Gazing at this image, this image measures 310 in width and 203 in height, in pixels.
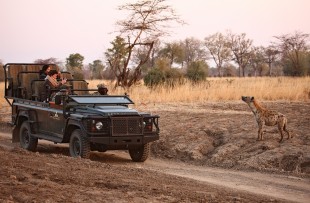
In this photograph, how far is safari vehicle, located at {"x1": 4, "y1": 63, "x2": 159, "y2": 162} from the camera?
463 inches

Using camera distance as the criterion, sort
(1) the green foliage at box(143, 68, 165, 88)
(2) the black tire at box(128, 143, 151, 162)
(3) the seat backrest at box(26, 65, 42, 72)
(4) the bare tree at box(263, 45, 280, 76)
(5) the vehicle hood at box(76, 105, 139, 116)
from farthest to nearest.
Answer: (4) the bare tree at box(263, 45, 280, 76) → (1) the green foliage at box(143, 68, 165, 88) → (3) the seat backrest at box(26, 65, 42, 72) → (2) the black tire at box(128, 143, 151, 162) → (5) the vehicle hood at box(76, 105, 139, 116)

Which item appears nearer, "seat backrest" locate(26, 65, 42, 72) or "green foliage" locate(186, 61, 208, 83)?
"seat backrest" locate(26, 65, 42, 72)

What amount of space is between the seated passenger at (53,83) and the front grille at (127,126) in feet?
7.97

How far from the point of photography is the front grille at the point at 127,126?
11.8 metres

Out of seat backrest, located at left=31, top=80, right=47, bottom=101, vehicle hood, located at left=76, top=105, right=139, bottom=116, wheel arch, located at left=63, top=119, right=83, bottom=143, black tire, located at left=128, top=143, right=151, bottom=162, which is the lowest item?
black tire, located at left=128, top=143, right=151, bottom=162

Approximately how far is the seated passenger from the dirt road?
254cm

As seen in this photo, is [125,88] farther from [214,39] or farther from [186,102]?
[214,39]

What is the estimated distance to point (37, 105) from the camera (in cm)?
1388

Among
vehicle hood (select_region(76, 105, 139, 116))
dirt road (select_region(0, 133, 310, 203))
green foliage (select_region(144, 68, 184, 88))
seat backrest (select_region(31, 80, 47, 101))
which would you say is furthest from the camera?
green foliage (select_region(144, 68, 184, 88))

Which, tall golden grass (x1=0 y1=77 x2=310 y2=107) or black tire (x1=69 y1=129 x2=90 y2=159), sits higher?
tall golden grass (x1=0 y1=77 x2=310 y2=107)

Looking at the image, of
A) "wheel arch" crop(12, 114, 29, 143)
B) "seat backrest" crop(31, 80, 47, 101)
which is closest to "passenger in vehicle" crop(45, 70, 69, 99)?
"seat backrest" crop(31, 80, 47, 101)

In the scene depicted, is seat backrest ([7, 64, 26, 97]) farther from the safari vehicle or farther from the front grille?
the front grille

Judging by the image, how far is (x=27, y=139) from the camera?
14516 mm

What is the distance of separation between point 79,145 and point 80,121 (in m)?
0.58
